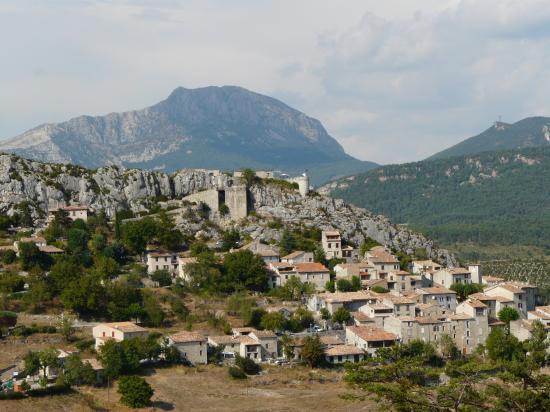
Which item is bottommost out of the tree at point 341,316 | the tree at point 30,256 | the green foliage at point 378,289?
the tree at point 341,316

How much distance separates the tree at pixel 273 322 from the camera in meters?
80.7

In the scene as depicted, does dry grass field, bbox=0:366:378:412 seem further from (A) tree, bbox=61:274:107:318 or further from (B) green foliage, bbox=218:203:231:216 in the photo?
(B) green foliage, bbox=218:203:231:216

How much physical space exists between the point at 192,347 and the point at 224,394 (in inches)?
270

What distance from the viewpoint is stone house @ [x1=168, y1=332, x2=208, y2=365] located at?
2923 inches

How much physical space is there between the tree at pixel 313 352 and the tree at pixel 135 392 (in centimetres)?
1540

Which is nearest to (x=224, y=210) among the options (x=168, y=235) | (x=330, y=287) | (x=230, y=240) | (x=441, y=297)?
(x=230, y=240)

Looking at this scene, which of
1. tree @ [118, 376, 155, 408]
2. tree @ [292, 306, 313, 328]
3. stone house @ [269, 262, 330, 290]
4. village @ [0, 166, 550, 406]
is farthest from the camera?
stone house @ [269, 262, 330, 290]

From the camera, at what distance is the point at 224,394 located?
69000mm

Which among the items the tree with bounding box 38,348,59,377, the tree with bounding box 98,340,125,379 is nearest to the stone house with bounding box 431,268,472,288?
the tree with bounding box 98,340,125,379

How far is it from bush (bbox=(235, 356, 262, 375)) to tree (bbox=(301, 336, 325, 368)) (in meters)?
4.66

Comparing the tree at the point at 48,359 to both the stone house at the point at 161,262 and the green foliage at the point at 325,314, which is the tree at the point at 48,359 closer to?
the stone house at the point at 161,262

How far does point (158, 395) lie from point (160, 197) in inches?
1986

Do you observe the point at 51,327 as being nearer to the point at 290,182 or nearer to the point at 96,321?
the point at 96,321

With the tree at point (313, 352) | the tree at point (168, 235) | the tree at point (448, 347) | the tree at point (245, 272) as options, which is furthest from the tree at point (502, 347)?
the tree at point (168, 235)
